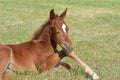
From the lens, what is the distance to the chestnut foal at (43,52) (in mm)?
6836

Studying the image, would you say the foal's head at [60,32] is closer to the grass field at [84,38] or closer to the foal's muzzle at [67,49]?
the foal's muzzle at [67,49]

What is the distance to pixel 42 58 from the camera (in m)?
7.25

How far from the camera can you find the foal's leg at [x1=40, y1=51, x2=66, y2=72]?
7.28 m

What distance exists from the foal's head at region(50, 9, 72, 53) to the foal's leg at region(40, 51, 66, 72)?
262mm

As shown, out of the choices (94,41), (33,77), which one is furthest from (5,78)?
(94,41)

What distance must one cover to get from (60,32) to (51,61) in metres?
0.64

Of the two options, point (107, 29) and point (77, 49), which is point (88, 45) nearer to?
point (77, 49)

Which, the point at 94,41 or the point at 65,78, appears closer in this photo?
the point at 65,78

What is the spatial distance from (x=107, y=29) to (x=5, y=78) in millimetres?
11146

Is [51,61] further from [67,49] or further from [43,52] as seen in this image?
[67,49]

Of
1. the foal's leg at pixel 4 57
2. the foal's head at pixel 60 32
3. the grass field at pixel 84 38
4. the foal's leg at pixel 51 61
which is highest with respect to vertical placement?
the foal's head at pixel 60 32

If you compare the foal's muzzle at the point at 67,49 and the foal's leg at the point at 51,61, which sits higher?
the foal's muzzle at the point at 67,49

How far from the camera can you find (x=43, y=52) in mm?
7293

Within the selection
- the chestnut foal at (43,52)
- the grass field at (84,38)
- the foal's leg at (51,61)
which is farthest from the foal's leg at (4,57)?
the foal's leg at (51,61)
